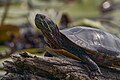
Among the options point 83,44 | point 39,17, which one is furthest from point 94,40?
point 39,17

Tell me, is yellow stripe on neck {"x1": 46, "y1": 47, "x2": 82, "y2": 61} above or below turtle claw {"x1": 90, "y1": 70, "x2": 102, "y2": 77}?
above

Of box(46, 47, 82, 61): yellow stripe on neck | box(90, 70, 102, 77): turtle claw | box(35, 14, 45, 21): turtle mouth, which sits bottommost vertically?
box(90, 70, 102, 77): turtle claw

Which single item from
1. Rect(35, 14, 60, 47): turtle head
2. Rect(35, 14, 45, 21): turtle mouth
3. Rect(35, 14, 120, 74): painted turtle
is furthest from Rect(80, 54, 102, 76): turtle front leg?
Rect(35, 14, 45, 21): turtle mouth

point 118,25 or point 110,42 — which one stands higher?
point 110,42

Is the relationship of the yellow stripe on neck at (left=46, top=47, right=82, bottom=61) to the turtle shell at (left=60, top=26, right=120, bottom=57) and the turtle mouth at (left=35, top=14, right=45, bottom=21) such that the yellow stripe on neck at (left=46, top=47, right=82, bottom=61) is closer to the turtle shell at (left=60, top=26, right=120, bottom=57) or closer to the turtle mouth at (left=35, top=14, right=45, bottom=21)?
the turtle shell at (left=60, top=26, right=120, bottom=57)

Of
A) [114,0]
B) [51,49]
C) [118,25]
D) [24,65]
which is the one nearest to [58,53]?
[51,49]

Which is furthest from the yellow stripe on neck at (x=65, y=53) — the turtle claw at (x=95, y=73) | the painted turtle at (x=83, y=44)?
the turtle claw at (x=95, y=73)

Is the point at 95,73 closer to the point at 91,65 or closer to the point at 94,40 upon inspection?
the point at 91,65

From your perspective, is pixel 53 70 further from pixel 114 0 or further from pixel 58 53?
pixel 114 0
